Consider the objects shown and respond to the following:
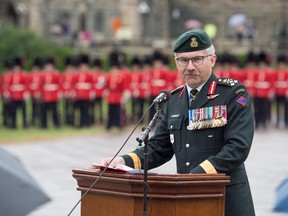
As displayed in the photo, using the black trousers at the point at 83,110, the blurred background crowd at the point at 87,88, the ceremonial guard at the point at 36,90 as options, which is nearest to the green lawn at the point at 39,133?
the black trousers at the point at 83,110

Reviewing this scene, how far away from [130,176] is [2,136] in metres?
17.7

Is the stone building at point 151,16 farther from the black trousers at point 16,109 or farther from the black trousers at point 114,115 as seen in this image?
the black trousers at point 114,115

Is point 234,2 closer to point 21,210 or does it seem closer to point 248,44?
point 248,44

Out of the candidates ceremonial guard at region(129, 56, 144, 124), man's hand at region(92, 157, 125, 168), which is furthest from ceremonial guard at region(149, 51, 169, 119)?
man's hand at region(92, 157, 125, 168)

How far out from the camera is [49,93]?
2662 centimetres

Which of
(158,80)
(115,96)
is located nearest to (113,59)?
(158,80)

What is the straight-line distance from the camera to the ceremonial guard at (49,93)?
26.5 m

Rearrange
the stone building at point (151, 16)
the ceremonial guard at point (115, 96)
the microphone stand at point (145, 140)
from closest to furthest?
the microphone stand at point (145, 140) < the ceremonial guard at point (115, 96) < the stone building at point (151, 16)

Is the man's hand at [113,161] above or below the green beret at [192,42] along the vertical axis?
below

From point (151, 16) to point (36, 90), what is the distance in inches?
1416

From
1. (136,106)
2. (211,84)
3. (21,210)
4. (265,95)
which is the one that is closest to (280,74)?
(265,95)

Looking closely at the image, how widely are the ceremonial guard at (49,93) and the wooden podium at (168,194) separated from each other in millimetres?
20294

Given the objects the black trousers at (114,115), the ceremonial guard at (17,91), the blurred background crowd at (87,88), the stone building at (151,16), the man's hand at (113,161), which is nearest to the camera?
the man's hand at (113,161)

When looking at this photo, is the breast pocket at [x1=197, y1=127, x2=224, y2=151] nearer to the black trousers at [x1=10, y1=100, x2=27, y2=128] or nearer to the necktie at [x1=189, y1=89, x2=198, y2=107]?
the necktie at [x1=189, y1=89, x2=198, y2=107]
